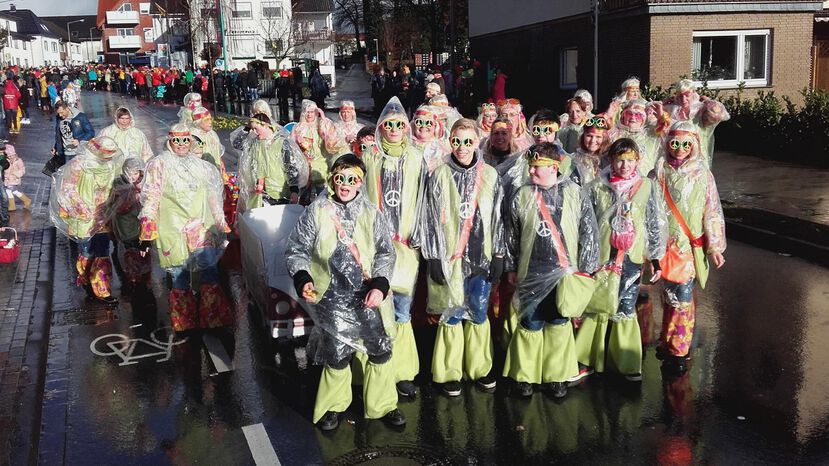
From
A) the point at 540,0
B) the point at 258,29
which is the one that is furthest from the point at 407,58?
the point at 540,0

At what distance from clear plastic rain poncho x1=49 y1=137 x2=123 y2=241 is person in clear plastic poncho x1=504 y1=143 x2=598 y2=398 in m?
4.51

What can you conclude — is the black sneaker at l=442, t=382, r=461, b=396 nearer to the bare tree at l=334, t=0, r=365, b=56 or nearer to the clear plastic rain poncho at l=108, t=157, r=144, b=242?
the clear plastic rain poncho at l=108, t=157, r=144, b=242

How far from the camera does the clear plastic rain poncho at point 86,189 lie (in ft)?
25.4

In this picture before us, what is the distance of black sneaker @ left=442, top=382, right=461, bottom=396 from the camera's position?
5496 millimetres

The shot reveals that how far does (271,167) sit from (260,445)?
3.88 meters

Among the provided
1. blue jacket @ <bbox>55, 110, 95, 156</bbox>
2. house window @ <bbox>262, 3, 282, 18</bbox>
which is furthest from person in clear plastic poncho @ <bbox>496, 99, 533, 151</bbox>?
house window @ <bbox>262, 3, 282, 18</bbox>

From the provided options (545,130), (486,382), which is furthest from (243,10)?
(486,382)

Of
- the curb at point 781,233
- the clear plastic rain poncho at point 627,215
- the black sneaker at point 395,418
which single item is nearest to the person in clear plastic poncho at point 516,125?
the clear plastic rain poncho at point 627,215

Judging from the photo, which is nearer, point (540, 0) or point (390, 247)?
point (390, 247)

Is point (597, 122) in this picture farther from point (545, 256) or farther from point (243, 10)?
point (243, 10)

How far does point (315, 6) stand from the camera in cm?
6181

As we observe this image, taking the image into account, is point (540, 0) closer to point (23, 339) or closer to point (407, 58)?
point (23, 339)

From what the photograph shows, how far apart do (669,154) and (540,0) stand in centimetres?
2052

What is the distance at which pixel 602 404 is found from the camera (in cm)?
532
